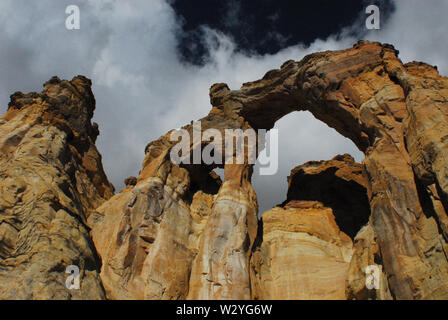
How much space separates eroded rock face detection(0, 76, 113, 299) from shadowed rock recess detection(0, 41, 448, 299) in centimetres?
6

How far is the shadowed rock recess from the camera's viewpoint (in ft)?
41.6

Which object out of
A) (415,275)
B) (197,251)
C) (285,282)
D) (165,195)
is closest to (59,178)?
(165,195)

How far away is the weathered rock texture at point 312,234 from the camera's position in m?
17.4

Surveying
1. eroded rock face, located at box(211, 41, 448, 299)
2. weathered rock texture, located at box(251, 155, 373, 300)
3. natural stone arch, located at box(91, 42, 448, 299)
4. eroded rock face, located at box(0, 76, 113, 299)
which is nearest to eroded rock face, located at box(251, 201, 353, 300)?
weathered rock texture, located at box(251, 155, 373, 300)

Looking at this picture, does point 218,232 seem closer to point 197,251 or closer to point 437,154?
point 197,251

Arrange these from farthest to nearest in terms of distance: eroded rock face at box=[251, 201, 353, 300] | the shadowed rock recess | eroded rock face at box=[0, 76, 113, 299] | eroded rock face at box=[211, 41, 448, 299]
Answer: eroded rock face at box=[251, 201, 353, 300] → the shadowed rock recess → eroded rock face at box=[0, 76, 113, 299] → eroded rock face at box=[211, 41, 448, 299]

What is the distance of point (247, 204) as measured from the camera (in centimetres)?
1933

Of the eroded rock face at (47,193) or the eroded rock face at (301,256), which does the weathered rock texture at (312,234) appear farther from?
the eroded rock face at (47,193)

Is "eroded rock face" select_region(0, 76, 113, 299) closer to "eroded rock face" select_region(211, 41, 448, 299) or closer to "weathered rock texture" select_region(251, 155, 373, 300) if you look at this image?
"weathered rock texture" select_region(251, 155, 373, 300)

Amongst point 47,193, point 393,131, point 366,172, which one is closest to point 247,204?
point 366,172

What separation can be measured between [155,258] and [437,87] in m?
13.1

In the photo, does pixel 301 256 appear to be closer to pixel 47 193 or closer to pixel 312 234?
pixel 312 234

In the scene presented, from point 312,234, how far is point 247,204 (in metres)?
4.02

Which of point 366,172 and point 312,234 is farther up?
point 366,172
